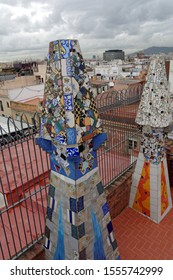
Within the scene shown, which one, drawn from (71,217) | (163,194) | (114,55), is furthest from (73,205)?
(114,55)

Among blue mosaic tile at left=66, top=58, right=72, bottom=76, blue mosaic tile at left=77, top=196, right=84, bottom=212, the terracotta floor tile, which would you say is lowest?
the terracotta floor tile

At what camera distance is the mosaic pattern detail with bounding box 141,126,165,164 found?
5152 millimetres

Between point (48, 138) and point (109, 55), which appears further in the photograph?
point (109, 55)

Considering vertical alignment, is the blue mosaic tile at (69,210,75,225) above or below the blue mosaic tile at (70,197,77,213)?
below

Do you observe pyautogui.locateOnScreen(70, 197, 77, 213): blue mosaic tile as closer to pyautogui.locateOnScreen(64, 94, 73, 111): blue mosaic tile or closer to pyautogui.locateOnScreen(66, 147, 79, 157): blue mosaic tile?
pyautogui.locateOnScreen(66, 147, 79, 157): blue mosaic tile

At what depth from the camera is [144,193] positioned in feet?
18.8

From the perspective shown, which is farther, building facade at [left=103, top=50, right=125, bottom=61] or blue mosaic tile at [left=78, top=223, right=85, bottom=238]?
building facade at [left=103, top=50, right=125, bottom=61]

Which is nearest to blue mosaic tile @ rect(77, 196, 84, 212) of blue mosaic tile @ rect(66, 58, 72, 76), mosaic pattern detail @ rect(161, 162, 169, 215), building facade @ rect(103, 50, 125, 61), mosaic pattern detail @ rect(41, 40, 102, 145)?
mosaic pattern detail @ rect(41, 40, 102, 145)

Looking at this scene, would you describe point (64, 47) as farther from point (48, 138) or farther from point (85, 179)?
point (85, 179)

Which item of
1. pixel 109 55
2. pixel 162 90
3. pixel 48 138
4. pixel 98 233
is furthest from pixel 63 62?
pixel 109 55

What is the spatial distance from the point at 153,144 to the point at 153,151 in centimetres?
19

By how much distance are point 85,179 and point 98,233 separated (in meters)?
1.01

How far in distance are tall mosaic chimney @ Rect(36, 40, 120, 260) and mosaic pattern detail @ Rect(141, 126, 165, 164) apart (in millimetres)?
2466
